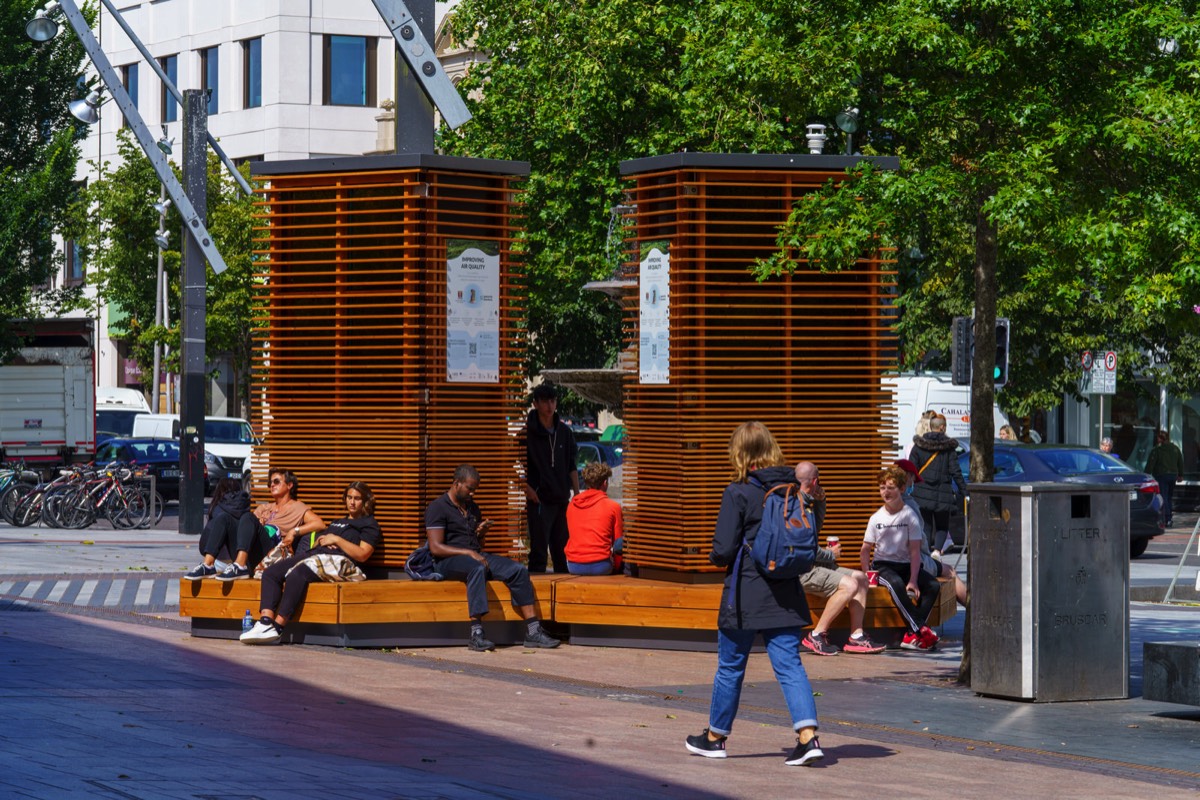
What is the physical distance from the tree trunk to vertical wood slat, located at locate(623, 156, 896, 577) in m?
1.87

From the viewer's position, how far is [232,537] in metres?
15.2

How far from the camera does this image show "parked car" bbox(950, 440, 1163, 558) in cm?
2594

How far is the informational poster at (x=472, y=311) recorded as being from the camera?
1477 cm

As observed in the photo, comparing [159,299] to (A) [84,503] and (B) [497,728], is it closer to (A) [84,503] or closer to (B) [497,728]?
(A) [84,503]

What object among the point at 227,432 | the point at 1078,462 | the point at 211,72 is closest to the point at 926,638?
the point at 1078,462

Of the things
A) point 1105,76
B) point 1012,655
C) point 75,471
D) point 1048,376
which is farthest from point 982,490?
point 1048,376

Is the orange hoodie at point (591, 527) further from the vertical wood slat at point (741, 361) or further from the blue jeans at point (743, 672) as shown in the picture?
the blue jeans at point (743, 672)

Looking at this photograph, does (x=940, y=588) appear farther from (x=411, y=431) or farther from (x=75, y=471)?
(x=75, y=471)

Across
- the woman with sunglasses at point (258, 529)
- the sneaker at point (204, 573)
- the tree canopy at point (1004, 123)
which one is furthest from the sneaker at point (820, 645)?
the sneaker at point (204, 573)

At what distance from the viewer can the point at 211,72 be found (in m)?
65.1

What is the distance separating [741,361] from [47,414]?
2859 cm

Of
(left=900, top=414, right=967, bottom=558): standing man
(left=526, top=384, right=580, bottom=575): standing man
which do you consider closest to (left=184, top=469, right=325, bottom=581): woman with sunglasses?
(left=526, top=384, right=580, bottom=575): standing man

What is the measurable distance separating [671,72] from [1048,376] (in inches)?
383

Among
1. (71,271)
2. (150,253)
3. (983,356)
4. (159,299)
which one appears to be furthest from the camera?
(71,271)
